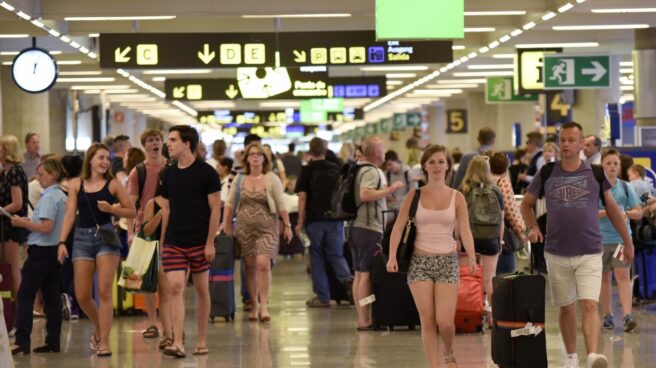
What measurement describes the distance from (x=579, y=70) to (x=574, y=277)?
14.6m

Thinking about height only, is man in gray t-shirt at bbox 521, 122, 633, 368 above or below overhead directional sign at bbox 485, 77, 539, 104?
below

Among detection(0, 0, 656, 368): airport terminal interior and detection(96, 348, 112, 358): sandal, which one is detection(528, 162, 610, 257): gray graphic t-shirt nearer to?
detection(0, 0, 656, 368): airport terminal interior

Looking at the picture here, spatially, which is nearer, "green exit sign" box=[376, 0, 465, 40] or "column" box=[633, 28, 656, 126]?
"green exit sign" box=[376, 0, 465, 40]

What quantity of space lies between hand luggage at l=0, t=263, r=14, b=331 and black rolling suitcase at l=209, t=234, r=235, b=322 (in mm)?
2621

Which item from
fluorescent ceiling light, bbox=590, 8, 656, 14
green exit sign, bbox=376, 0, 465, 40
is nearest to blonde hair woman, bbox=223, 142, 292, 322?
green exit sign, bbox=376, 0, 465, 40

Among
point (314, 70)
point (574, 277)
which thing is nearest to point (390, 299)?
point (574, 277)

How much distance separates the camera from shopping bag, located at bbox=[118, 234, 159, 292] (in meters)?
11.8

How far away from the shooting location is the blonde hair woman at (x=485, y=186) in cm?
1283

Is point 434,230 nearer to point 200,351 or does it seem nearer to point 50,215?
point 200,351

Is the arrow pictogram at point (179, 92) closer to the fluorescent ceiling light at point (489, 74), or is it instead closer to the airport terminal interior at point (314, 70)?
the airport terminal interior at point (314, 70)

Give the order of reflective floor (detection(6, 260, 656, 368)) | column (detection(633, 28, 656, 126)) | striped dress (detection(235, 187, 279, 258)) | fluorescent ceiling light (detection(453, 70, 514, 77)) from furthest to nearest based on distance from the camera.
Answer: fluorescent ceiling light (detection(453, 70, 514, 77)) < column (detection(633, 28, 656, 126)) < striped dress (detection(235, 187, 279, 258)) < reflective floor (detection(6, 260, 656, 368))

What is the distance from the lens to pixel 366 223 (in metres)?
Result: 13.4

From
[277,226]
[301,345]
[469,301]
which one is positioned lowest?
[301,345]

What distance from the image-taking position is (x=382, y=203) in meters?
13.6
